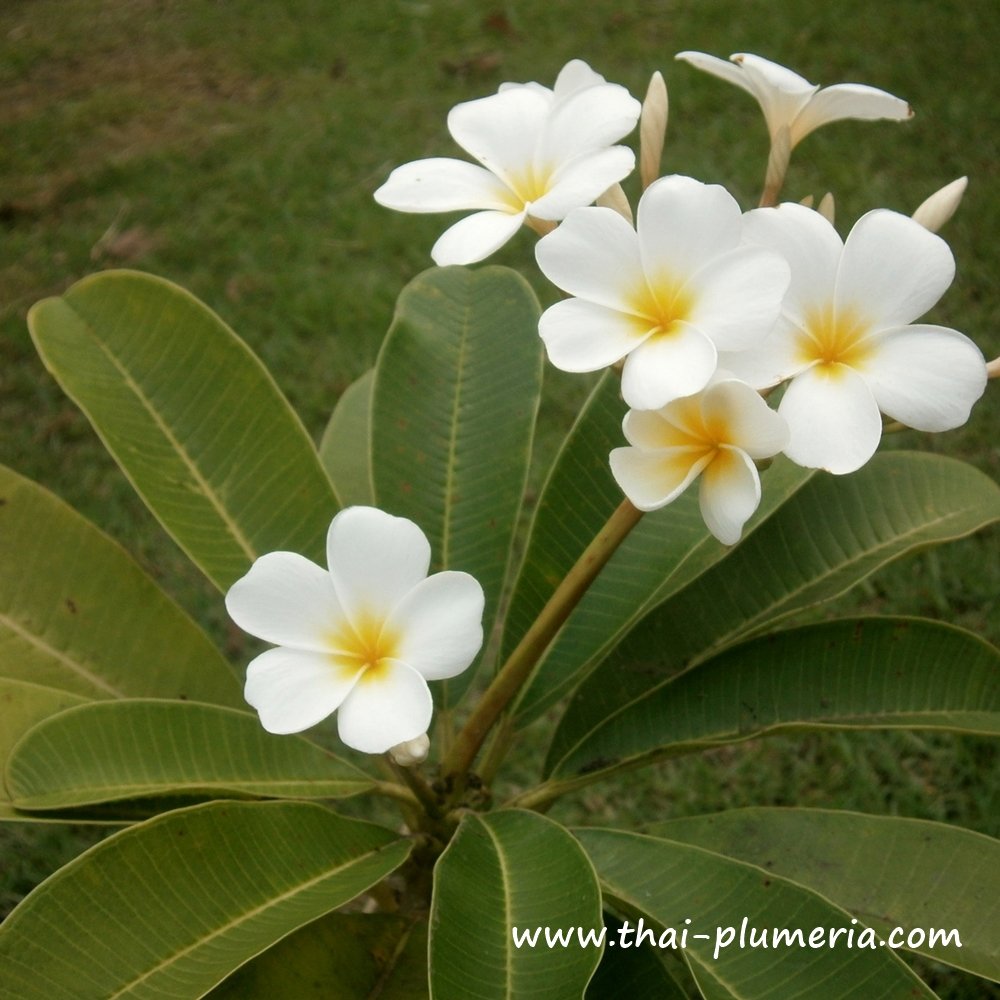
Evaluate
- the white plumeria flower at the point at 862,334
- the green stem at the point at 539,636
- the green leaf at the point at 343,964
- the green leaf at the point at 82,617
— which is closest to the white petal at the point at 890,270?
the white plumeria flower at the point at 862,334

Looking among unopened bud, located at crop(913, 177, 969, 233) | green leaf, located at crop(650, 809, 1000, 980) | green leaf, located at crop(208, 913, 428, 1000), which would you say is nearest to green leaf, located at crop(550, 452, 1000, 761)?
green leaf, located at crop(650, 809, 1000, 980)

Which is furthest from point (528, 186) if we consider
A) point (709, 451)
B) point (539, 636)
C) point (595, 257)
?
point (539, 636)

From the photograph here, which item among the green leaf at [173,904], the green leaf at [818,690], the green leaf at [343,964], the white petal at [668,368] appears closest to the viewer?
the white petal at [668,368]

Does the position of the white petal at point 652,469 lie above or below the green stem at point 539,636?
above

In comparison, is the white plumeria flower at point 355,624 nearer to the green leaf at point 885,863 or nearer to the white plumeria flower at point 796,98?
the white plumeria flower at point 796,98

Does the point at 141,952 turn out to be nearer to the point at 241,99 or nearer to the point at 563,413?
the point at 563,413

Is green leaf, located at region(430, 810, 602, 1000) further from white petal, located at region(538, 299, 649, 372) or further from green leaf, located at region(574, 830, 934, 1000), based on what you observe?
white petal, located at region(538, 299, 649, 372)

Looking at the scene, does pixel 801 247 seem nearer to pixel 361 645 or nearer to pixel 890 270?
pixel 890 270
